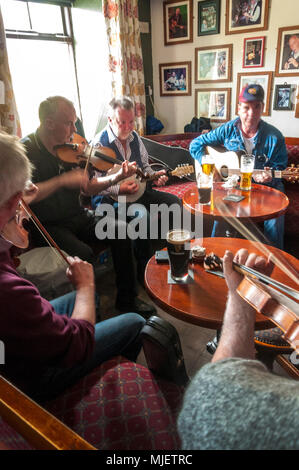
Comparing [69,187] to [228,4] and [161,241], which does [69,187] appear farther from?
[228,4]

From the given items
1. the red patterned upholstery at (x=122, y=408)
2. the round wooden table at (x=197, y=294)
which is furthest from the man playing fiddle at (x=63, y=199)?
the red patterned upholstery at (x=122, y=408)

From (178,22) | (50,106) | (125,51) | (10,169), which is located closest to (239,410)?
(10,169)

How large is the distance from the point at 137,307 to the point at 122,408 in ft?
4.00

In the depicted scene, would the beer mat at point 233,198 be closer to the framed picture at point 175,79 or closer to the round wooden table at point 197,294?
the round wooden table at point 197,294

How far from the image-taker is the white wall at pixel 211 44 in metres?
3.26

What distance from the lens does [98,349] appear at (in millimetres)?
1100

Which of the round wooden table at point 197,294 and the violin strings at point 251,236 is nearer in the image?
the round wooden table at point 197,294

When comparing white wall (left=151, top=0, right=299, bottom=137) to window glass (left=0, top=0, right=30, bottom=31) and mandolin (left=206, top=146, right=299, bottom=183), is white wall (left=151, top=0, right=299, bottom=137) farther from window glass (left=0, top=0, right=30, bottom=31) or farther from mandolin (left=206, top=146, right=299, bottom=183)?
window glass (left=0, top=0, right=30, bottom=31)

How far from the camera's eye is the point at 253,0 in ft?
10.9

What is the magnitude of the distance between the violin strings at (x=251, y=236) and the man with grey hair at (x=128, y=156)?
2.08ft

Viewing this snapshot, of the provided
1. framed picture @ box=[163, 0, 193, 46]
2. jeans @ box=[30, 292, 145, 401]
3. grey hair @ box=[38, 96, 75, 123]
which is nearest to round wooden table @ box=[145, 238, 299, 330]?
jeans @ box=[30, 292, 145, 401]

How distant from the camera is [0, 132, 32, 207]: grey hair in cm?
82

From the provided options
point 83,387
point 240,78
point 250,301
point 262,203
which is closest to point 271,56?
point 240,78

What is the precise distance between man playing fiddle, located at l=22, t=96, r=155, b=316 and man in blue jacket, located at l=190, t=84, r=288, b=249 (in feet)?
2.91
